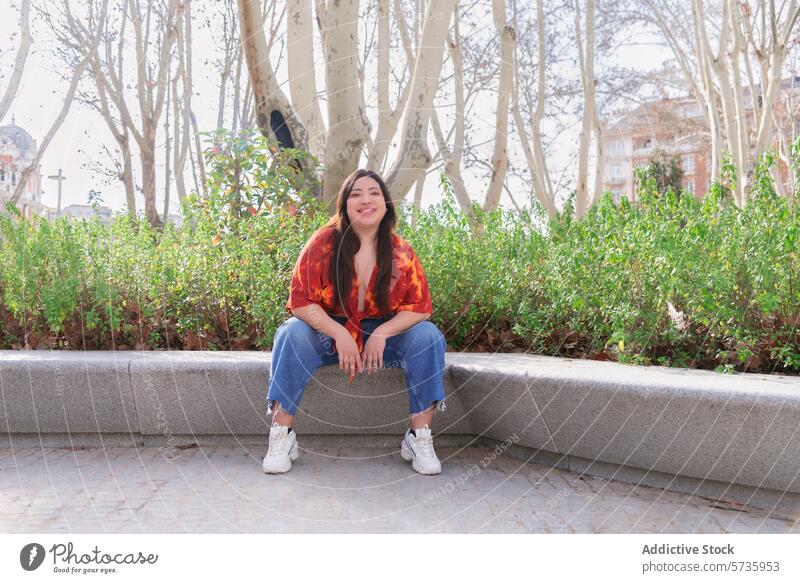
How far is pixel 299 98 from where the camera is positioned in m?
6.73

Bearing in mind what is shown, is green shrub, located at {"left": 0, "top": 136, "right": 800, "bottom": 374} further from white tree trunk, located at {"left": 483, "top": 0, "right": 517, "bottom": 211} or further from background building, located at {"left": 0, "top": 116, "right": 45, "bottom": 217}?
background building, located at {"left": 0, "top": 116, "right": 45, "bottom": 217}

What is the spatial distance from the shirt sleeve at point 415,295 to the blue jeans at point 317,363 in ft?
0.24

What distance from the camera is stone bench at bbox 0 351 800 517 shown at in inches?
113

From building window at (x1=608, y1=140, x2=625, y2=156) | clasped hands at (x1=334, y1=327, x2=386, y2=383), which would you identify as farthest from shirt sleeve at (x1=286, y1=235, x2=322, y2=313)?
building window at (x1=608, y1=140, x2=625, y2=156)

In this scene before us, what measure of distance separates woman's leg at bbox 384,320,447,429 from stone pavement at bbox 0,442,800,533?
28cm

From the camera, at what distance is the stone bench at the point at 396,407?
286 centimetres

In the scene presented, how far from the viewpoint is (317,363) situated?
3.28m

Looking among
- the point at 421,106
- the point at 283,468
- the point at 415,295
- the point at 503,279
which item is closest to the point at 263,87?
the point at 421,106

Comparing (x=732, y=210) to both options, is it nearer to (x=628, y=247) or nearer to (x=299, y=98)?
(x=628, y=247)

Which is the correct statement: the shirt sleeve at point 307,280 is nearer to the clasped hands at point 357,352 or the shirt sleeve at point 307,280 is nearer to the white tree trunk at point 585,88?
the clasped hands at point 357,352

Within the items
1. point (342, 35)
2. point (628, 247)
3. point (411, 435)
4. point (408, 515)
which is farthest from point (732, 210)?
point (342, 35)

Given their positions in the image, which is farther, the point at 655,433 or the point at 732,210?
the point at 732,210
